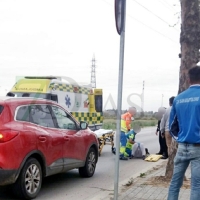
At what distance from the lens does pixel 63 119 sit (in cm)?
805

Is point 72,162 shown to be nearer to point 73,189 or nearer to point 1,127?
point 73,189

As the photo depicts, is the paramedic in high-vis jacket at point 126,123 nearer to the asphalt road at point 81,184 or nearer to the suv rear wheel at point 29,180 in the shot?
the asphalt road at point 81,184

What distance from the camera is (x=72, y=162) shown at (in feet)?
26.3

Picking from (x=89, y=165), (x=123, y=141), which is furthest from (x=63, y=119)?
(x=123, y=141)

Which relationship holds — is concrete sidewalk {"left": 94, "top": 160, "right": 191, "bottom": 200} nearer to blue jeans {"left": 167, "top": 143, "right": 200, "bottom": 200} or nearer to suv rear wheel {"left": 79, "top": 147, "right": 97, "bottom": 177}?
suv rear wheel {"left": 79, "top": 147, "right": 97, "bottom": 177}

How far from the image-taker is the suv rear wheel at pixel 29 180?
6.42 meters

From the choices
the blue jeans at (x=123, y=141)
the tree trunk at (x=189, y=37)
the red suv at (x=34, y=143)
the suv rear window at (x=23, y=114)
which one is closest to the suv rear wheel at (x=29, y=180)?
the red suv at (x=34, y=143)

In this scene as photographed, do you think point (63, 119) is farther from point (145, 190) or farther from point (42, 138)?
point (145, 190)

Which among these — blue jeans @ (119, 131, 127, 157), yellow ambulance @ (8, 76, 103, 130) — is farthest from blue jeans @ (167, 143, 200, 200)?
yellow ambulance @ (8, 76, 103, 130)

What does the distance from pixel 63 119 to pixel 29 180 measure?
1.79m

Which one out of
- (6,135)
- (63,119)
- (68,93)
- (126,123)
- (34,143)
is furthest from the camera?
(68,93)

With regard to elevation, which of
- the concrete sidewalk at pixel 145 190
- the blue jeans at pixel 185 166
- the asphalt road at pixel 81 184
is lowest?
the asphalt road at pixel 81 184

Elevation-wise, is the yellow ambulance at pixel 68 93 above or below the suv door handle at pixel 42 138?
above

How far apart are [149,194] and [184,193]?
0.61 metres
